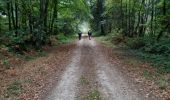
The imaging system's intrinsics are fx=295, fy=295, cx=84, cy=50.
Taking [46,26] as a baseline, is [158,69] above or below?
below

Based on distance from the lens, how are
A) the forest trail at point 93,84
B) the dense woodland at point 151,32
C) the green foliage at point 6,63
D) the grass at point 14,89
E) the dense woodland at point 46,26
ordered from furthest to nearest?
the dense woodland at point 46,26 < the dense woodland at point 151,32 < the green foliage at point 6,63 < the grass at point 14,89 < the forest trail at point 93,84

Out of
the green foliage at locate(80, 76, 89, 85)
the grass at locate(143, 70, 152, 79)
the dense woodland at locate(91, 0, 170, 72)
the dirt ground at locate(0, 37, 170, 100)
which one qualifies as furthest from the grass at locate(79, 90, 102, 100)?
the dense woodland at locate(91, 0, 170, 72)

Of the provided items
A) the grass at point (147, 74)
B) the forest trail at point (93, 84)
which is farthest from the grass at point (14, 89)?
the grass at point (147, 74)

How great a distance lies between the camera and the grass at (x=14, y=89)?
11625 mm

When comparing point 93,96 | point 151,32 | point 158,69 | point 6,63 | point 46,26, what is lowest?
point 93,96

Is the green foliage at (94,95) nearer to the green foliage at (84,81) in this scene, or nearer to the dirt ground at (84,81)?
the dirt ground at (84,81)

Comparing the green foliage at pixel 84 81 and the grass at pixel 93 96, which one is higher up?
the green foliage at pixel 84 81

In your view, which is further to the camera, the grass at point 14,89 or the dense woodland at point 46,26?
the dense woodland at point 46,26

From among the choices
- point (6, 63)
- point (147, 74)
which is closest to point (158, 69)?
point (147, 74)

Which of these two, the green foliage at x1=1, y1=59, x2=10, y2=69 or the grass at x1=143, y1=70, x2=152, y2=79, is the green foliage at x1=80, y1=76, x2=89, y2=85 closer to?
the grass at x1=143, y1=70, x2=152, y2=79

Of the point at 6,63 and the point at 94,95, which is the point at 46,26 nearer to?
the point at 6,63

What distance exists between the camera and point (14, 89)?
483 inches

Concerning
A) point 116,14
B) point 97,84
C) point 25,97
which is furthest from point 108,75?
point 116,14

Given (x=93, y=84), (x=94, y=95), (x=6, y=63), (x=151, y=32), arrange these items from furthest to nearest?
(x=151, y=32)
(x=6, y=63)
(x=93, y=84)
(x=94, y=95)
